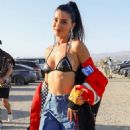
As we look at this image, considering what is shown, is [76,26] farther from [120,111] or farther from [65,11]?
[120,111]

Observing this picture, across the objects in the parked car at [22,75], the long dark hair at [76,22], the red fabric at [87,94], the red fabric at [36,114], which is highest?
the long dark hair at [76,22]

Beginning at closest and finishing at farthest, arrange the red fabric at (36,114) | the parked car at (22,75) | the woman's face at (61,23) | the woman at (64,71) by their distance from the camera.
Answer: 1. the woman at (64,71)
2. the woman's face at (61,23)
3. the red fabric at (36,114)
4. the parked car at (22,75)

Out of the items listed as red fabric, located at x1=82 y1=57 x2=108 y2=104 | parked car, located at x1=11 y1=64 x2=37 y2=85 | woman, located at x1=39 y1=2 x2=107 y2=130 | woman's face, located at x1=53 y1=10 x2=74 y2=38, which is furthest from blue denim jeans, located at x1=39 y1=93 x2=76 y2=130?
parked car, located at x1=11 y1=64 x2=37 y2=85

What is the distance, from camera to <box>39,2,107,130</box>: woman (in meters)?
4.24

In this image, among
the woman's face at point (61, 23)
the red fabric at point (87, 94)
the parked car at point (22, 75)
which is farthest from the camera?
the parked car at point (22, 75)

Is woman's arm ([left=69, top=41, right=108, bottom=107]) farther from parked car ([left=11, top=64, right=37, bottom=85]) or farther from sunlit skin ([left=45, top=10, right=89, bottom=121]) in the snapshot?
parked car ([left=11, top=64, right=37, bottom=85])

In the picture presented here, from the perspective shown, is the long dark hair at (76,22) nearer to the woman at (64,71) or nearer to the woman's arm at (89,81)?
the woman at (64,71)

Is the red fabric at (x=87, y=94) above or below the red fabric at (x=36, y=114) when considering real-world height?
above

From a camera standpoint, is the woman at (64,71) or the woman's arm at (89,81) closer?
the woman's arm at (89,81)

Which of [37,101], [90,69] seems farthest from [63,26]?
[37,101]

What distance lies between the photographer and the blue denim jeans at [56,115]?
4.25m

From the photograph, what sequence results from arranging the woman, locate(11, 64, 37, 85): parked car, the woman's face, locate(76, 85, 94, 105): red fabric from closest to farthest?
locate(76, 85, 94, 105): red fabric, the woman, the woman's face, locate(11, 64, 37, 85): parked car

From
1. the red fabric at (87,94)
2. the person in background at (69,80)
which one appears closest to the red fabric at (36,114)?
the person in background at (69,80)

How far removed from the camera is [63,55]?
14.2ft
